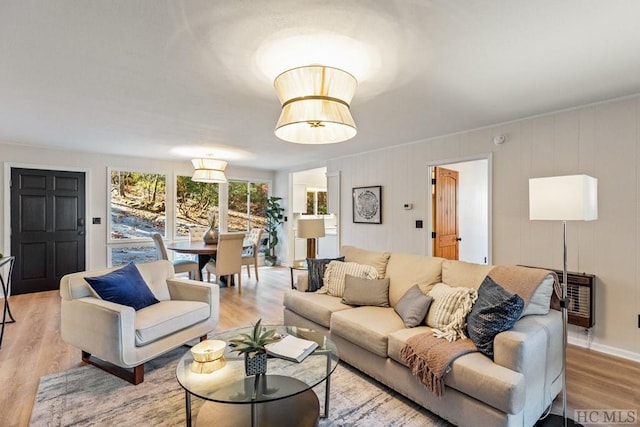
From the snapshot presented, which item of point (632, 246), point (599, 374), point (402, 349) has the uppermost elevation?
point (632, 246)

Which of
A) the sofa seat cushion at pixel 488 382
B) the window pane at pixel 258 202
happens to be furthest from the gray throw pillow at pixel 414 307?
the window pane at pixel 258 202

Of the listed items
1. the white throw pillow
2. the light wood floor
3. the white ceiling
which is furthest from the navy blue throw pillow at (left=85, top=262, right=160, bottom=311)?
the white throw pillow

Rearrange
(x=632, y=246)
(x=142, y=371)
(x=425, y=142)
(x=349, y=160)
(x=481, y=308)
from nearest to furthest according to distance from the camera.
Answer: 1. (x=481, y=308)
2. (x=142, y=371)
3. (x=632, y=246)
4. (x=425, y=142)
5. (x=349, y=160)

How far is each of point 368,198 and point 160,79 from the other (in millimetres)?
3589

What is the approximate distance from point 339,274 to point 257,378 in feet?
5.08

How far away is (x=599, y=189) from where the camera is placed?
3021 millimetres

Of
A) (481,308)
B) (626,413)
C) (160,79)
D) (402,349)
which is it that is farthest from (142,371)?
(626,413)

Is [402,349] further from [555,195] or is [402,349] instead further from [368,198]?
[368,198]

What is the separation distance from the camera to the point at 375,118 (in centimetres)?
349

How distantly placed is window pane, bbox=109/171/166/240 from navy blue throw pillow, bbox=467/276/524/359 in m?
5.92

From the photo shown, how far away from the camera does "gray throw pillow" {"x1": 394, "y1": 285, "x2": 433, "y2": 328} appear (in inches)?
91.9

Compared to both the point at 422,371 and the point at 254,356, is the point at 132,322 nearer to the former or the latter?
the point at 254,356

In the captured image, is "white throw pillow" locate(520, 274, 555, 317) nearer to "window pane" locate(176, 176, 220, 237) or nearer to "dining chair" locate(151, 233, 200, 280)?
"dining chair" locate(151, 233, 200, 280)

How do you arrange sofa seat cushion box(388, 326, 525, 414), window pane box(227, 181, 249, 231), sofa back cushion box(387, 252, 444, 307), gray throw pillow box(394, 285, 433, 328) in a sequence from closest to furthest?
sofa seat cushion box(388, 326, 525, 414) < gray throw pillow box(394, 285, 433, 328) < sofa back cushion box(387, 252, 444, 307) < window pane box(227, 181, 249, 231)
